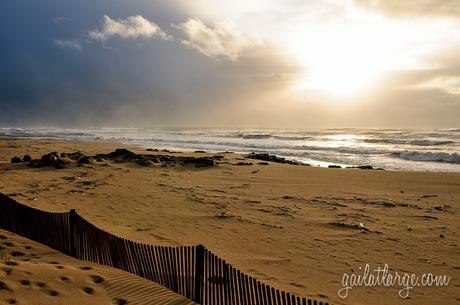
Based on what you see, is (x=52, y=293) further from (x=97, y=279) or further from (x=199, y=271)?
(x=199, y=271)

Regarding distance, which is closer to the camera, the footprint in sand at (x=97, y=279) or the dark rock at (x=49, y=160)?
the footprint in sand at (x=97, y=279)

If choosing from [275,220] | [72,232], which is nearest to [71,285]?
[72,232]

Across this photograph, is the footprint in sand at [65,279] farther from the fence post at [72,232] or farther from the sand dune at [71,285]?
the fence post at [72,232]

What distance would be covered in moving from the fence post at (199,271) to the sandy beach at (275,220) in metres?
0.37

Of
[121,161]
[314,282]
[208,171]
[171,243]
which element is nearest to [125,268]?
[171,243]

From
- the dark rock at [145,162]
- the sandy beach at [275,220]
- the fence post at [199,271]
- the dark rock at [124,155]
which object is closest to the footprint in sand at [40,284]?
the sandy beach at [275,220]

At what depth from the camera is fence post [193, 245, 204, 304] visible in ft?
15.0

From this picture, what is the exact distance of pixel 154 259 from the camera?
5.16m

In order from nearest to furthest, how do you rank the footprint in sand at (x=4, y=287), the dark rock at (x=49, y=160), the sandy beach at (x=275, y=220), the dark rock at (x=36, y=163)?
the footprint in sand at (x=4, y=287) → the sandy beach at (x=275, y=220) → the dark rock at (x=36, y=163) → the dark rock at (x=49, y=160)

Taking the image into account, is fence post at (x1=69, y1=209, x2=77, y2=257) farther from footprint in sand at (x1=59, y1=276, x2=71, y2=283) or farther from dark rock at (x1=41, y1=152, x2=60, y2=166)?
dark rock at (x1=41, y1=152, x2=60, y2=166)

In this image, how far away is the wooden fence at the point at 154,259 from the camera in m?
4.17

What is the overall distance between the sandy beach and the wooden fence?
236mm

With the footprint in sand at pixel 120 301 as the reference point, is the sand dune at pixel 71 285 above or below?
above

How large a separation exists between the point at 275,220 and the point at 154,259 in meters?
4.97
